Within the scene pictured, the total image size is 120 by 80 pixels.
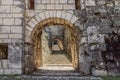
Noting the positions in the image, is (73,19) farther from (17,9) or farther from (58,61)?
(58,61)

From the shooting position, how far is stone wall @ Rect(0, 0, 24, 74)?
6.03m

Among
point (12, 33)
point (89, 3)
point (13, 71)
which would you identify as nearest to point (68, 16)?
point (89, 3)

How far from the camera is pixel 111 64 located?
5.98 metres

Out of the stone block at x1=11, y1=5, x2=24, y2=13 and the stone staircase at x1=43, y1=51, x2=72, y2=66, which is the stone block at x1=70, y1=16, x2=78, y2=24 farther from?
the stone staircase at x1=43, y1=51, x2=72, y2=66

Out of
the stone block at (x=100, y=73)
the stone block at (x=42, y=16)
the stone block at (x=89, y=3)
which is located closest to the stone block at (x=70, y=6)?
the stone block at (x=89, y=3)

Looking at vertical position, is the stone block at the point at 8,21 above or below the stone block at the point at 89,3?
below

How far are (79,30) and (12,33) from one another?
2.24m

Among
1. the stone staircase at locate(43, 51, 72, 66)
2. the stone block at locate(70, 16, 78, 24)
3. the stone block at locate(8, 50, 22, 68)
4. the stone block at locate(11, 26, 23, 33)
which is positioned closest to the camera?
the stone block at locate(8, 50, 22, 68)

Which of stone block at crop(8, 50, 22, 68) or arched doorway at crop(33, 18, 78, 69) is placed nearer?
stone block at crop(8, 50, 22, 68)

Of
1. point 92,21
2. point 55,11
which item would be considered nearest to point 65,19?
point 55,11

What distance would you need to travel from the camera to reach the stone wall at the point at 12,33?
6.03m

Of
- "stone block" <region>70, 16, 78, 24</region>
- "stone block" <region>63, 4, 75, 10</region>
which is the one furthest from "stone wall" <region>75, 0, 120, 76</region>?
"stone block" <region>63, 4, 75, 10</region>

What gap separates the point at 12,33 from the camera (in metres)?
6.22

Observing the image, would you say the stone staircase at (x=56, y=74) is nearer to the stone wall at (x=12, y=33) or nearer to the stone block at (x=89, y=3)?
the stone wall at (x=12, y=33)
